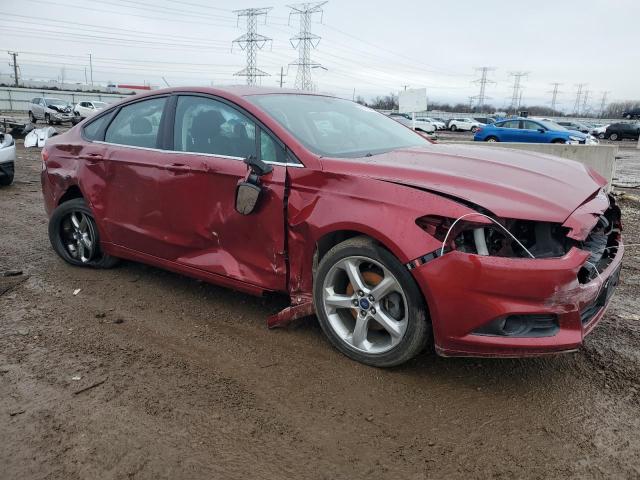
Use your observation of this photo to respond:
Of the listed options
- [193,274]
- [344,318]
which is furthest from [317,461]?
[193,274]

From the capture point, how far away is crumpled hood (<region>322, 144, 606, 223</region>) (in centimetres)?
254

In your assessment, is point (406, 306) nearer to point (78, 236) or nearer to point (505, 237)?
point (505, 237)

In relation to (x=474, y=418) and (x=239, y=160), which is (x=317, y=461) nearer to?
(x=474, y=418)

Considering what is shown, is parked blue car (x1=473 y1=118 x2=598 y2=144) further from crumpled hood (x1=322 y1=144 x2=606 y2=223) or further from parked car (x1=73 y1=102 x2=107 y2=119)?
parked car (x1=73 y1=102 x2=107 y2=119)

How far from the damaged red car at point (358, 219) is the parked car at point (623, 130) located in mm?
38822

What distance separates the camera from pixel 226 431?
2.45m

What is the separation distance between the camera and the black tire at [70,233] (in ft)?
15.0

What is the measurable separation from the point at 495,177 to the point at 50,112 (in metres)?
35.0

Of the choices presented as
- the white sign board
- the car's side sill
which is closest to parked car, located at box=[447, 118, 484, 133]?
the white sign board

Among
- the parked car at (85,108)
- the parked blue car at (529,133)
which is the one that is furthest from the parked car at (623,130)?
the parked car at (85,108)

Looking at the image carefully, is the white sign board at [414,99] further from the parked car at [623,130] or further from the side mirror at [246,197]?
the parked car at [623,130]

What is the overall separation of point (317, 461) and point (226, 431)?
48cm

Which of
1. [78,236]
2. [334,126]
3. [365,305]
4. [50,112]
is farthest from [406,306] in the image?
[50,112]

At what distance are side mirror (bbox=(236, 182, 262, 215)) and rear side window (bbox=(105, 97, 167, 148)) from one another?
1.06 metres
